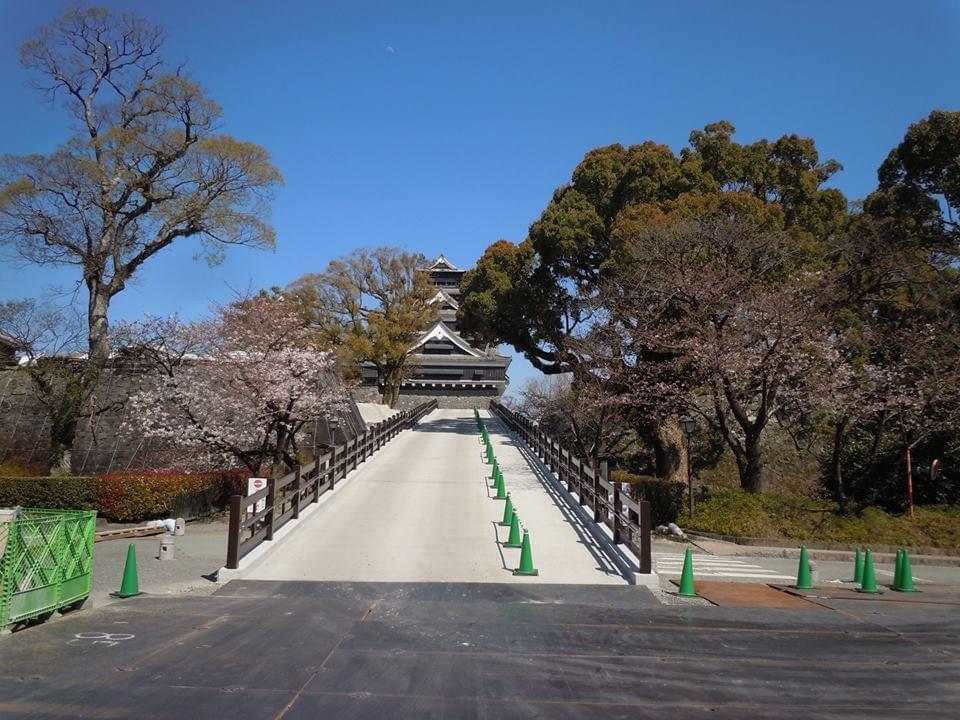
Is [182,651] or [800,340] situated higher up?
[800,340]

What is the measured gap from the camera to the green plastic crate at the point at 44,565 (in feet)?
26.3

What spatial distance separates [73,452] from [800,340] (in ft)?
79.0

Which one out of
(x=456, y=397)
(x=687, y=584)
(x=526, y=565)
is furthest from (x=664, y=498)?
(x=456, y=397)

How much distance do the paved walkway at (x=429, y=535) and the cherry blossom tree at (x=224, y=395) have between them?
9.24ft

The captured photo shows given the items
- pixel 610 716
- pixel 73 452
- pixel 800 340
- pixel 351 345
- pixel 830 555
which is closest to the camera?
pixel 610 716

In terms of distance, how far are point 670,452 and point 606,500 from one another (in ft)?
46.2

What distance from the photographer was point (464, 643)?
26.7 feet

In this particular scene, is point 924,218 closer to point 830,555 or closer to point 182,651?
point 830,555

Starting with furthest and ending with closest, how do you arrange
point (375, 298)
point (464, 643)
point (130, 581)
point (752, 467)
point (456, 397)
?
point (456, 397)
point (375, 298)
point (752, 467)
point (130, 581)
point (464, 643)

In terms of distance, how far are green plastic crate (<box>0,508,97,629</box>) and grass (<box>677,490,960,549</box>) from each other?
16273 mm

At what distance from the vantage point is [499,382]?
70.5m

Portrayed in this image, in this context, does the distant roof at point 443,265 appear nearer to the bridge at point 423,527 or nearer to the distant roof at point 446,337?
the distant roof at point 446,337

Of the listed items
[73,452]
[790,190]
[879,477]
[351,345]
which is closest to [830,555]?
[879,477]

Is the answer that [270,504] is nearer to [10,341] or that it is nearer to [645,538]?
[645,538]
